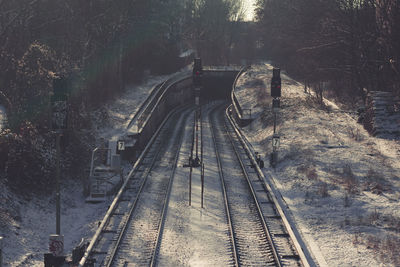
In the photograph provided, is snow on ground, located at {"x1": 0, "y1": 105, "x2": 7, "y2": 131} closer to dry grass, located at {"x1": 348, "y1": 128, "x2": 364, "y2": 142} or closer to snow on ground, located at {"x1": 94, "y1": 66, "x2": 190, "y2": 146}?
snow on ground, located at {"x1": 94, "y1": 66, "x2": 190, "y2": 146}

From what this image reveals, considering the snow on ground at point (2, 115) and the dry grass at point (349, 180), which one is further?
the snow on ground at point (2, 115)

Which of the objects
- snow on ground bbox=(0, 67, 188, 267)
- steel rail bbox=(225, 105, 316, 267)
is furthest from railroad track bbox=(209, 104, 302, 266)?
snow on ground bbox=(0, 67, 188, 267)

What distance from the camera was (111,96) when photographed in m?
48.4

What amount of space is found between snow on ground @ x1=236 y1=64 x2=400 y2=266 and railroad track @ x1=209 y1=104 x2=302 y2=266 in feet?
3.09

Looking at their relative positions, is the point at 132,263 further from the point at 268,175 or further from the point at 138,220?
the point at 268,175

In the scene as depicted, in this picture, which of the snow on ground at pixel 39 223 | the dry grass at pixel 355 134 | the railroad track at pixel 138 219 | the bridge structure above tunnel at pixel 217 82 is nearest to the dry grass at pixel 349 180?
the dry grass at pixel 355 134

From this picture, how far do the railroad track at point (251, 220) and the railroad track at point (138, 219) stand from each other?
2.84m

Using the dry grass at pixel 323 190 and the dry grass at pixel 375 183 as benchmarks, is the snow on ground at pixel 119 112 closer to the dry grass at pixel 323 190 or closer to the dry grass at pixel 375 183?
A: the dry grass at pixel 323 190

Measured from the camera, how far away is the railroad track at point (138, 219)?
51.1 feet

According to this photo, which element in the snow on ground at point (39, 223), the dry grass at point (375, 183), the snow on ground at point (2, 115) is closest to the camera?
the snow on ground at point (39, 223)

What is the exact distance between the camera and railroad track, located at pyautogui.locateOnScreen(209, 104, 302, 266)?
15633mm

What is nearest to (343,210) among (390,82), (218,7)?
(390,82)

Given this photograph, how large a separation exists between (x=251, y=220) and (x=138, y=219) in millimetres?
4564

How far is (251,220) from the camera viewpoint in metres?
19.5
